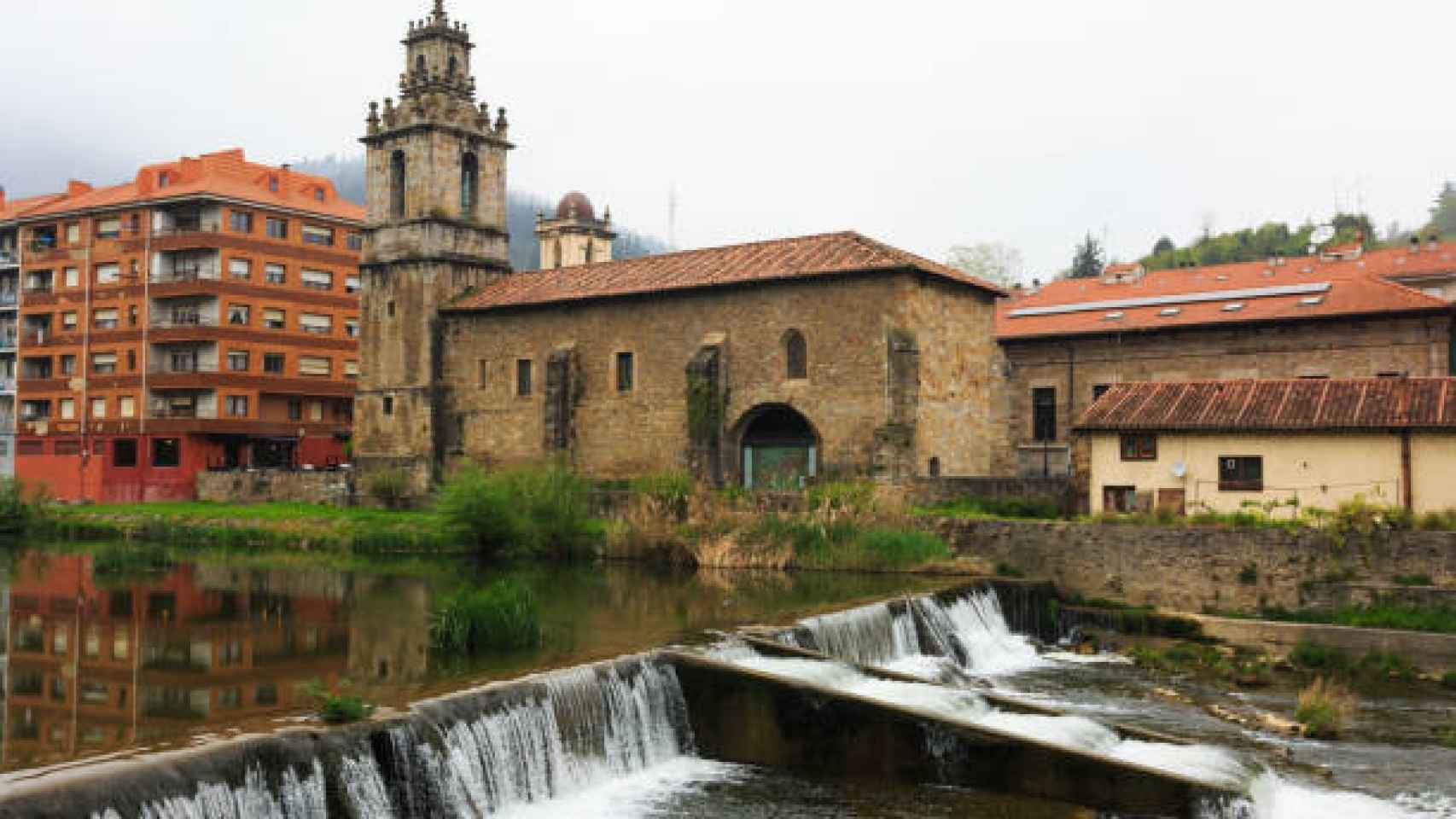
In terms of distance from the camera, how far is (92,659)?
1505 cm

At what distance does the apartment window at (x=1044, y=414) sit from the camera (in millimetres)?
36219

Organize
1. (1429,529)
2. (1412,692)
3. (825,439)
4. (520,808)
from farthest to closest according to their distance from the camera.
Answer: (825,439), (1429,529), (1412,692), (520,808)

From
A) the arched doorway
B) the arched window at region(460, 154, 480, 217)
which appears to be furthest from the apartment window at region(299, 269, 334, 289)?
the arched doorway

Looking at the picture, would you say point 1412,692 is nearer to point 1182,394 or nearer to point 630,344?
point 1182,394

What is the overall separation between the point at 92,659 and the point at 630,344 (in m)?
21.7

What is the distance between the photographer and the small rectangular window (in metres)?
46.2

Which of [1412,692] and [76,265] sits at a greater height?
[76,265]

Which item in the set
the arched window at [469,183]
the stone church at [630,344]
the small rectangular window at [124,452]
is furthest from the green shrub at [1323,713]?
the small rectangular window at [124,452]

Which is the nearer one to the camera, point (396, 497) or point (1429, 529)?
point (1429, 529)

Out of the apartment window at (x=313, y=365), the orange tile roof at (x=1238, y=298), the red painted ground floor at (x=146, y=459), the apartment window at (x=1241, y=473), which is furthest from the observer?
the apartment window at (x=313, y=365)

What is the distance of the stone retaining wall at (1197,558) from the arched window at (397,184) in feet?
78.5

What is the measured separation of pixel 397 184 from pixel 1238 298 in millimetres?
26950

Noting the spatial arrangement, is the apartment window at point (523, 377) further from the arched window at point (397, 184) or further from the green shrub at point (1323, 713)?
the green shrub at point (1323, 713)

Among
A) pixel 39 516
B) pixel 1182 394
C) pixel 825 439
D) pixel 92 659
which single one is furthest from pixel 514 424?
pixel 92 659
